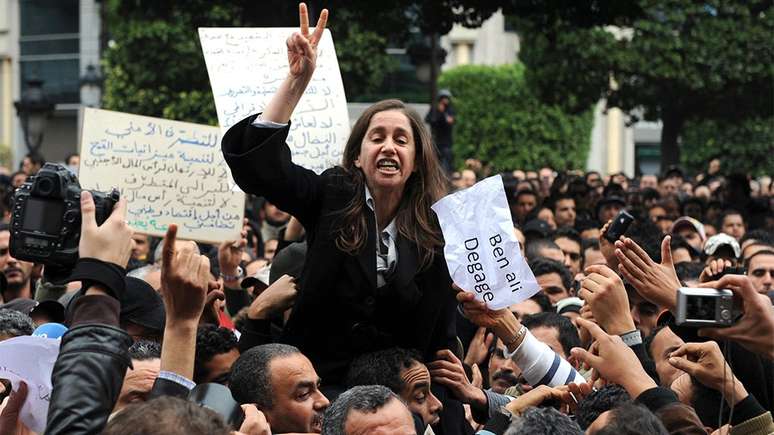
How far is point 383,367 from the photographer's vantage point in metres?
5.09

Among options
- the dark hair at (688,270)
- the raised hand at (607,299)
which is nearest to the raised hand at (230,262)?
the dark hair at (688,270)

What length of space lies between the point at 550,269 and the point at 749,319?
463cm

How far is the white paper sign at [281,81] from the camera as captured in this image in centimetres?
670

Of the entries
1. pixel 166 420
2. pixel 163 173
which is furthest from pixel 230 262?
pixel 166 420

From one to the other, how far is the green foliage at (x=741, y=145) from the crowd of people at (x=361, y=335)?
32.7 metres

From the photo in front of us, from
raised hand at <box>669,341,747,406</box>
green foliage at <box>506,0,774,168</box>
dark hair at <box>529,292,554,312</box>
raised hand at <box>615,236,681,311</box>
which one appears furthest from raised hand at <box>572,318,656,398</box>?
green foliage at <box>506,0,774,168</box>

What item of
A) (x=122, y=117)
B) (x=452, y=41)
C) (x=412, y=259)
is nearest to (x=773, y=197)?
(x=122, y=117)

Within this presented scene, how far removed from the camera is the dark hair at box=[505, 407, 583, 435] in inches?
152

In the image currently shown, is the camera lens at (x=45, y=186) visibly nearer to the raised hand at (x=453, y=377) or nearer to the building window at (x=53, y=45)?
the raised hand at (x=453, y=377)

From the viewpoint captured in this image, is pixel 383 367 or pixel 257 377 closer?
pixel 257 377

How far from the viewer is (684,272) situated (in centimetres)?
845

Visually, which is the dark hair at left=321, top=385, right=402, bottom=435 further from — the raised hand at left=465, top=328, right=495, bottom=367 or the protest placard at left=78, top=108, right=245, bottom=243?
the protest placard at left=78, top=108, right=245, bottom=243

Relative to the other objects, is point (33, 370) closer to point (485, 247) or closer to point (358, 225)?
point (358, 225)

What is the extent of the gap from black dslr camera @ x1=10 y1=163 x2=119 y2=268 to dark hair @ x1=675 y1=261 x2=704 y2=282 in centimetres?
483
